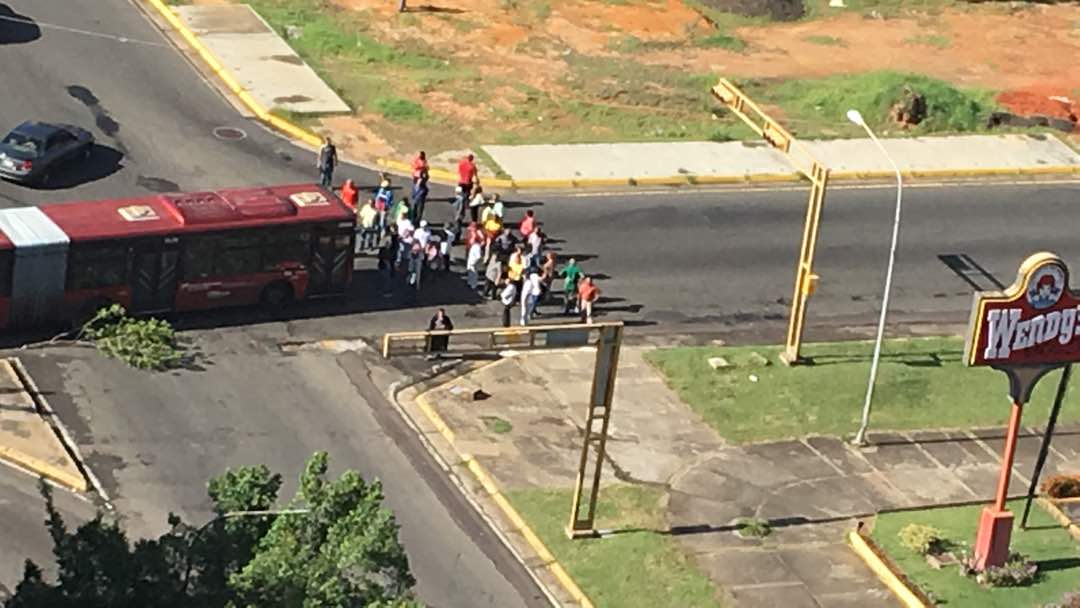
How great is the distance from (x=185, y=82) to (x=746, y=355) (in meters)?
20.8

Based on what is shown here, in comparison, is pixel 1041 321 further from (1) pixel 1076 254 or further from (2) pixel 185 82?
(2) pixel 185 82

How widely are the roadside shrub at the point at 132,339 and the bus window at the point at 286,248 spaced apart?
9.62ft

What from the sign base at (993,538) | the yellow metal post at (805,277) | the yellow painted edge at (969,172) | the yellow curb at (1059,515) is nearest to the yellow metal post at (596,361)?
the sign base at (993,538)

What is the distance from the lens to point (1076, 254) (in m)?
54.7

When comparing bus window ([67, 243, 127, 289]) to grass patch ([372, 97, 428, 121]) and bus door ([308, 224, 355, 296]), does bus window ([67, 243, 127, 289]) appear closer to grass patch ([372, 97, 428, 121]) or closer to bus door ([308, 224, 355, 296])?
bus door ([308, 224, 355, 296])

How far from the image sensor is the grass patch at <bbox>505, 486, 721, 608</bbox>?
3641 cm

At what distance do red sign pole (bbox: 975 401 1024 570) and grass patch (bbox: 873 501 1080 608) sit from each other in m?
0.55

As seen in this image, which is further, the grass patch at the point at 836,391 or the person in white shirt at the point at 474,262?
the person in white shirt at the point at 474,262

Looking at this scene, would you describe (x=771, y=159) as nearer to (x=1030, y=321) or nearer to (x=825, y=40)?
(x=825, y=40)

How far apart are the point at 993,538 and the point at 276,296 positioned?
54.9 feet

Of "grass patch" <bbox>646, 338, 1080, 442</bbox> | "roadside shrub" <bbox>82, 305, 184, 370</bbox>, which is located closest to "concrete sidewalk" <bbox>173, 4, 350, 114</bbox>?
"roadside shrub" <bbox>82, 305, 184, 370</bbox>

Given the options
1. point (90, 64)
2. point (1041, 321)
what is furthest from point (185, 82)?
point (1041, 321)

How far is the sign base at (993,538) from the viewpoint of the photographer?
37406 mm

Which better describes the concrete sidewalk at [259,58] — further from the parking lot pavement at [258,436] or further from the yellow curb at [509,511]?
the yellow curb at [509,511]
